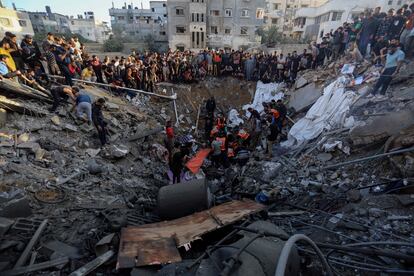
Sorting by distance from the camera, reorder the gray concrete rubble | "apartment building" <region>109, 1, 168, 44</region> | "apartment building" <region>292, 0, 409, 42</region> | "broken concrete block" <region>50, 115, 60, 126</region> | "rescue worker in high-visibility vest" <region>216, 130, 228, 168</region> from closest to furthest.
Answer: the gray concrete rubble
"broken concrete block" <region>50, 115, 60, 126</region>
"rescue worker in high-visibility vest" <region>216, 130, 228, 168</region>
"apartment building" <region>292, 0, 409, 42</region>
"apartment building" <region>109, 1, 168, 44</region>

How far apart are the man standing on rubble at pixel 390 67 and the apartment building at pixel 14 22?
3791 centimetres

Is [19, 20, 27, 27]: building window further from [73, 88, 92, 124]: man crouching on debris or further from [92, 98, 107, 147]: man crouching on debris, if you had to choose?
[92, 98, 107, 147]: man crouching on debris

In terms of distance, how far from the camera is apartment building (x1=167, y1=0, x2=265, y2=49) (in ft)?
93.2

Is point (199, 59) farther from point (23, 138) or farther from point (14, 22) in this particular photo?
point (14, 22)

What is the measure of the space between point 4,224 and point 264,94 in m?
12.0

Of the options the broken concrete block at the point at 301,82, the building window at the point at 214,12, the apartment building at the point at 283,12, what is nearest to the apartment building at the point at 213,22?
the building window at the point at 214,12

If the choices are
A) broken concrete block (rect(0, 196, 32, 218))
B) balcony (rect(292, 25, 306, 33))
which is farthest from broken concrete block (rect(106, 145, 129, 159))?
balcony (rect(292, 25, 306, 33))

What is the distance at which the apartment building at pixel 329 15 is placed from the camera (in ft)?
85.6

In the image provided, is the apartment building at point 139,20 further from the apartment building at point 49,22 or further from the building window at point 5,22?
the building window at point 5,22

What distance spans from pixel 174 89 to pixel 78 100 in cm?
627

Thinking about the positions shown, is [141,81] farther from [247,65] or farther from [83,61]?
[247,65]

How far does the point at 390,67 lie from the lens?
7.41 metres

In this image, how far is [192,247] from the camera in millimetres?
4035

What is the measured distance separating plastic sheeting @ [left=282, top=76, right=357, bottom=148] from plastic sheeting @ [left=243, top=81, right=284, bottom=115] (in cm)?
374
